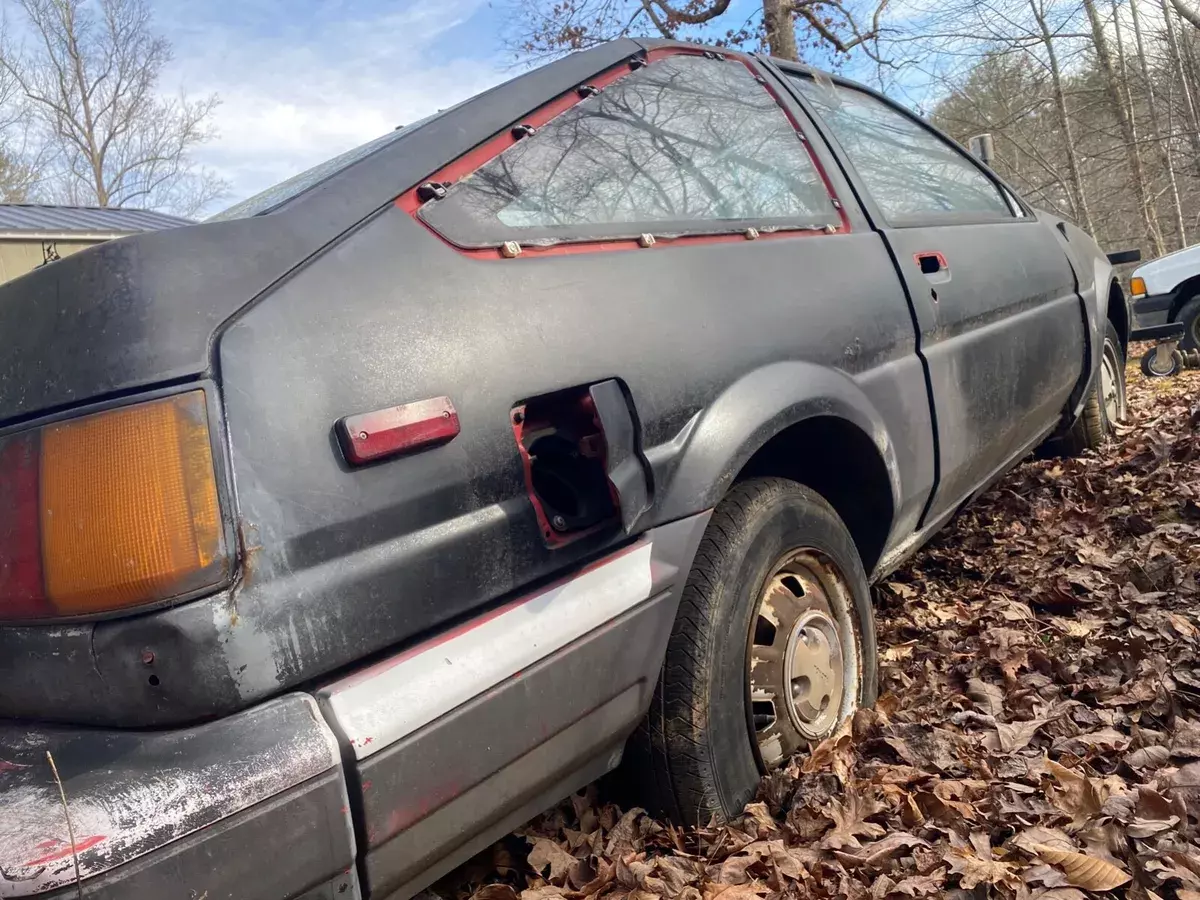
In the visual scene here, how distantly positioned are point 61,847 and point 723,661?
3.96 feet

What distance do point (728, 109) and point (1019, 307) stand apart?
153 cm

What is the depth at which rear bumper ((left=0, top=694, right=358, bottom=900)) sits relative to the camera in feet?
3.59

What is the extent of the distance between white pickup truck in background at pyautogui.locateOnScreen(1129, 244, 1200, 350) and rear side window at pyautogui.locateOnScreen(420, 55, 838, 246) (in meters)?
7.93

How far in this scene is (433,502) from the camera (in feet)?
4.72

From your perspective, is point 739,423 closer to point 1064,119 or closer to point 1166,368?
point 1166,368

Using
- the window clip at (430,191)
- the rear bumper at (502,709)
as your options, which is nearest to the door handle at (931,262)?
the rear bumper at (502,709)

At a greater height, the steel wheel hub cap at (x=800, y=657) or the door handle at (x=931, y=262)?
the door handle at (x=931, y=262)

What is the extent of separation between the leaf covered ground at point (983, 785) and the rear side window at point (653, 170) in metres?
1.28

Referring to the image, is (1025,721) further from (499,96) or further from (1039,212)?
(1039,212)

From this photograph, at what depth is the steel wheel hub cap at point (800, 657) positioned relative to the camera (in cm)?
206

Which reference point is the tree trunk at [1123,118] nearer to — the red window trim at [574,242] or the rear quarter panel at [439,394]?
the red window trim at [574,242]

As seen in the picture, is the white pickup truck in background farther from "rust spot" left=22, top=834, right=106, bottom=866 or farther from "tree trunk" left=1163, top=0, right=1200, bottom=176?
"tree trunk" left=1163, top=0, right=1200, bottom=176

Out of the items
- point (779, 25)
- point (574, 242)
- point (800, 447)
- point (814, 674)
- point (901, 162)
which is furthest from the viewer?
point (779, 25)

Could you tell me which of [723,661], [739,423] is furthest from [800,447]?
[723,661]
